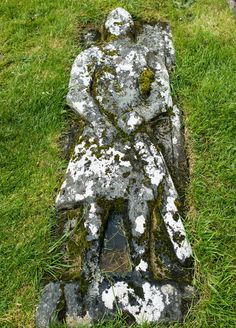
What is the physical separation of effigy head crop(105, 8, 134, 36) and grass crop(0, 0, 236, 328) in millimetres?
352

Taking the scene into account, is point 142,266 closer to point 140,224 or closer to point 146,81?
point 140,224

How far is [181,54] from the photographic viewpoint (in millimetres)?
4832

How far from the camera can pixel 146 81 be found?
4.27 m

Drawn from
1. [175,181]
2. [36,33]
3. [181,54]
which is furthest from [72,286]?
[36,33]

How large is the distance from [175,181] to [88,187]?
76 cm

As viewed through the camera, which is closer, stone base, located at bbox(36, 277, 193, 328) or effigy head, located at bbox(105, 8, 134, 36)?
stone base, located at bbox(36, 277, 193, 328)

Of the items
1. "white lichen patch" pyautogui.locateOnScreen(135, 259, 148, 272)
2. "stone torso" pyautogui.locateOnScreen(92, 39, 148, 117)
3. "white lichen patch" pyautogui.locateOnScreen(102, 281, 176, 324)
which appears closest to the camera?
"white lichen patch" pyautogui.locateOnScreen(102, 281, 176, 324)

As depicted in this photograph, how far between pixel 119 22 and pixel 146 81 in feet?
3.61

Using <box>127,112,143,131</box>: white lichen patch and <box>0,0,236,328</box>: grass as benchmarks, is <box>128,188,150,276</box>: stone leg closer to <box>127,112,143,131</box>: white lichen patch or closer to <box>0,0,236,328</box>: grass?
<box>0,0,236,328</box>: grass

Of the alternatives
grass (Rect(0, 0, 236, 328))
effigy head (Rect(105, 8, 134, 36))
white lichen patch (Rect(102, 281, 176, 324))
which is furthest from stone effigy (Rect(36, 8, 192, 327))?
effigy head (Rect(105, 8, 134, 36))

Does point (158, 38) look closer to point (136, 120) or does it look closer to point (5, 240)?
point (136, 120)

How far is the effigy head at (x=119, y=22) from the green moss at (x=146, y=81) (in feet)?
2.59

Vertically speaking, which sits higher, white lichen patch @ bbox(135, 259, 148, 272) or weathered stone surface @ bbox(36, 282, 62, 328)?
white lichen patch @ bbox(135, 259, 148, 272)

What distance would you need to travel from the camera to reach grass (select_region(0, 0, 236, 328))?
3.19 metres
